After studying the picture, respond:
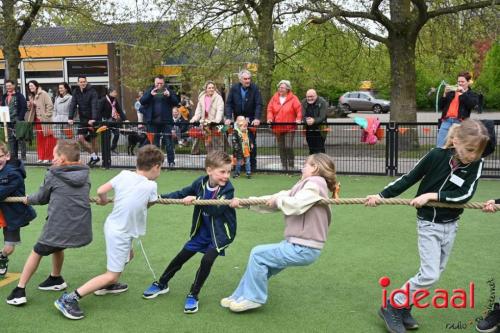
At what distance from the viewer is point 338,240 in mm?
6879

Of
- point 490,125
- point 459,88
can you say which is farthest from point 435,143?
point 490,125

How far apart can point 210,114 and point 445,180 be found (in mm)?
8673

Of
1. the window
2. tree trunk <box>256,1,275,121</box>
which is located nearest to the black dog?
tree trunk <box>256,1,275,121</box>

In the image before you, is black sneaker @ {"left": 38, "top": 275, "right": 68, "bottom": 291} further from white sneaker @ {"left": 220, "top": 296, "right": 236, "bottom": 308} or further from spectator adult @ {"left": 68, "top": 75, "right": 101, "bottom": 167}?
spectator adult @ {"left": 68, "top": 75, "right": 101, "bottom": 167}

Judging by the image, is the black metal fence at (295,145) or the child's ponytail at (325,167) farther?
the black metal fence at (295,145)

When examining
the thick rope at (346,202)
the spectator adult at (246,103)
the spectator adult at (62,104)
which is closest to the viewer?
the thick rope at (346,202)

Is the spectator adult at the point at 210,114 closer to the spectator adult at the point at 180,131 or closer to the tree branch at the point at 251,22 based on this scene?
the spectator adult at the point at 180,131

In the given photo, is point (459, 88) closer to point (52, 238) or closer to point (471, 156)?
point (471, 156)

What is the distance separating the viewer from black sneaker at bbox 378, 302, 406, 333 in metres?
4.24

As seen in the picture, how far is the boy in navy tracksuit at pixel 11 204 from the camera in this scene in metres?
5.14

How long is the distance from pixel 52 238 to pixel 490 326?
333 centimetres

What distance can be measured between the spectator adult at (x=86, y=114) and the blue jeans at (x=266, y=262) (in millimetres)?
9288

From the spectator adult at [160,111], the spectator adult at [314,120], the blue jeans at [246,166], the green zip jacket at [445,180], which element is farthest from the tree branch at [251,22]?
the green zip jacket at [445,180]

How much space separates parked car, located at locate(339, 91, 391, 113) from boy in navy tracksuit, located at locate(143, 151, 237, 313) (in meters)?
42.1
